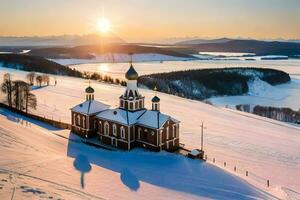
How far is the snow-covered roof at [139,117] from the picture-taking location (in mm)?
35188

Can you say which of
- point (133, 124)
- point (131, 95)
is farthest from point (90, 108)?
point (133, 124)

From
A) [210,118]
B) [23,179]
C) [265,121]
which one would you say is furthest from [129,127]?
[265,121]

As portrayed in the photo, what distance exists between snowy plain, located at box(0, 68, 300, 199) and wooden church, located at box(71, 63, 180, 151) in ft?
16.2

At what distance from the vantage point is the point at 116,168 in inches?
1166

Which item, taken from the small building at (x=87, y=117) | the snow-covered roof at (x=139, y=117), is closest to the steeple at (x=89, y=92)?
the small building at (x=87, y=117)

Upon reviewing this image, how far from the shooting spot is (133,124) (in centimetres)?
3609

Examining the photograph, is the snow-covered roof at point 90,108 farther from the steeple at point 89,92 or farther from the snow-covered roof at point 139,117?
the snow-covered roof at point 139,117

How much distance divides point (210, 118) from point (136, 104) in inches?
838

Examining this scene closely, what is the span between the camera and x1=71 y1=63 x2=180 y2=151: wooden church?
116ft

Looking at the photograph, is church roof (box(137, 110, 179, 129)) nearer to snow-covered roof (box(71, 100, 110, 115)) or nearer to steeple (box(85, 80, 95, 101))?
snow-covered roof (box(71, 100, 110, 115))

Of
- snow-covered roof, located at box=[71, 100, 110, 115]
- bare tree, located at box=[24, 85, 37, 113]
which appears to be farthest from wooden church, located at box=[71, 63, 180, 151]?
bare tree, located at box=[24, 85, 37, 113]

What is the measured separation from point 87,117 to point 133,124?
5738 millimetres

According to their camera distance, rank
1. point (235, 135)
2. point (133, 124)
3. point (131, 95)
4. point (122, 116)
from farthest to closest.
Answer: point (235, 135) → point (131, 95) → point (122, 116) → point (133, 124)

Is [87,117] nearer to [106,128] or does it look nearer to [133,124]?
[106,128]
